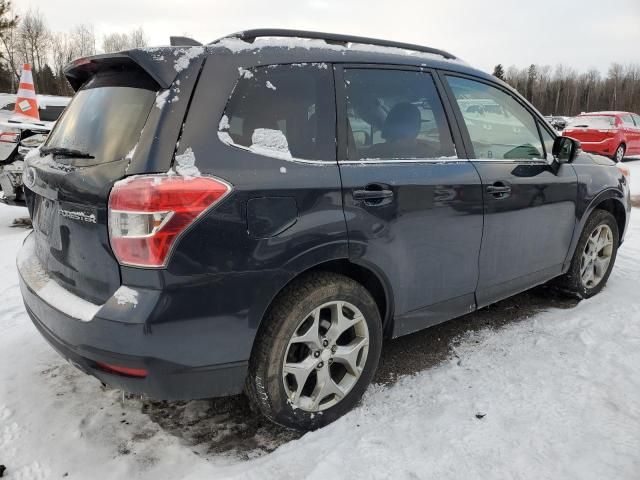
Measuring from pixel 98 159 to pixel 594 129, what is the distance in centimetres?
1594

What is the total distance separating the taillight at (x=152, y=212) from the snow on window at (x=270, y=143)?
323 millimetres

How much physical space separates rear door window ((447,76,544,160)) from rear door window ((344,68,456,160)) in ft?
0.82

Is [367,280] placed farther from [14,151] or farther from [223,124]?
[14,151]

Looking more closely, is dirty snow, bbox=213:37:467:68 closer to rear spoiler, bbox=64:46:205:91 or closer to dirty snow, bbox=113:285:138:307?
rear spoiler, bbox=64:46:205:91

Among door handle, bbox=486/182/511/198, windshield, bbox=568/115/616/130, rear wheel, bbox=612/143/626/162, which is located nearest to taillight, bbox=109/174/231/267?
door handle, bbox=486/182/511/198

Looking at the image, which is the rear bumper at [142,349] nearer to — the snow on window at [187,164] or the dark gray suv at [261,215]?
the dark gray suv at [261,215]

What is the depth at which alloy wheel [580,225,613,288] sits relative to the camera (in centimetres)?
411

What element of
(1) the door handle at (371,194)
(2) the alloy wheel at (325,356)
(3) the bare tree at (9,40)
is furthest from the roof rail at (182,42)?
(3) the bare tree at (9,40)

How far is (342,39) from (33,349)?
8.78 ft

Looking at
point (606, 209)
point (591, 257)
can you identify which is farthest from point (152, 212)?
point (606, 209)

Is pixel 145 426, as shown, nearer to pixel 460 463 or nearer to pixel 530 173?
pixel 460 463

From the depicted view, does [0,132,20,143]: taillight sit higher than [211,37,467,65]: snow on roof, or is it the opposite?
[211,37,467,65]: snow on roof

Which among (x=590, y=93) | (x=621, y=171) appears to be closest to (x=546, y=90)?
(x=590, y=93)

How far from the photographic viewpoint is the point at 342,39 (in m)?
2.60
